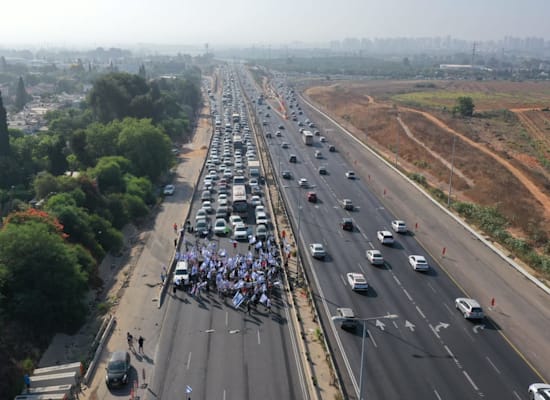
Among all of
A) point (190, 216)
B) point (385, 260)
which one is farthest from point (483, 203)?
point (190, 216)

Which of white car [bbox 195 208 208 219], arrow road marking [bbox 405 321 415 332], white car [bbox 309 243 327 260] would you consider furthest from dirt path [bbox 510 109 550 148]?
arrow road marking [bbox 405 321 415 332]

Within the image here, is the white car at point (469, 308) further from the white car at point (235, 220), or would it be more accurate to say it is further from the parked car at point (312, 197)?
the parked car at point (312, 197)

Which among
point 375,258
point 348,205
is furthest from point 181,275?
point 348,205

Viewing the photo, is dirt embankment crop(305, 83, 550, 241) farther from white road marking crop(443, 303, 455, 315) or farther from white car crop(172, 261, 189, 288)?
white car crop(172, 261, 189, 288)

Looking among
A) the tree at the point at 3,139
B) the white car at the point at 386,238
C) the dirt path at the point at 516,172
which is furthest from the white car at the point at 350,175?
the tree at the point at 3,139

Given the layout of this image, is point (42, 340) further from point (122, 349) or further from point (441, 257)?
point (441, 257)

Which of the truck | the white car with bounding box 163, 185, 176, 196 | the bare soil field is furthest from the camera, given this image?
the truck
